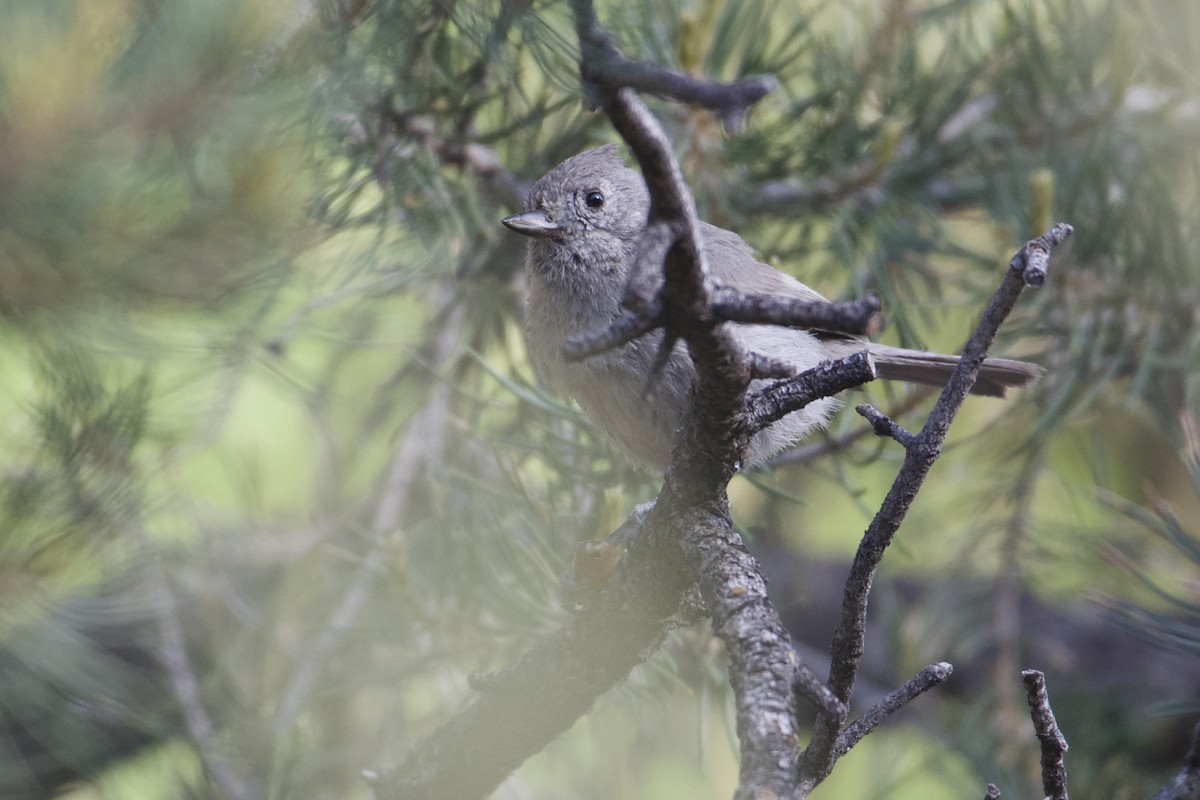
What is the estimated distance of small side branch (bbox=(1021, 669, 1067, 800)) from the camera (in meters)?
0.98

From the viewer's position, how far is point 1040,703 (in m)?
0.98

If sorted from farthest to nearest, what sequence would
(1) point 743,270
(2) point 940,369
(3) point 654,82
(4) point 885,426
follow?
(2) point 940,369 → (1) point 743,270 → (4) point 885,426 → (3) point 654,82

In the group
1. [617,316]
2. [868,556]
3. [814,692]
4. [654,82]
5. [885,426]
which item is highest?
[617,316]

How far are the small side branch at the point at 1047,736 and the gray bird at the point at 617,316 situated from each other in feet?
3.23

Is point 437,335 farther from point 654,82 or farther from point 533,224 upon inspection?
point 654,82

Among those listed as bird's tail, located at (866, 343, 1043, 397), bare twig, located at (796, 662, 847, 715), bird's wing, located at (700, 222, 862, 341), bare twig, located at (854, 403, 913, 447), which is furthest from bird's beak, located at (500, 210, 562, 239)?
bare twig, located at (796, 662, 847, 715)

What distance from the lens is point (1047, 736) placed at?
99 centimetres

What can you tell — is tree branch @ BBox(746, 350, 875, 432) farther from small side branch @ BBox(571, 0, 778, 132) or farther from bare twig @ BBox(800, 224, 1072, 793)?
small side branch @ BBox(571, 0, 778, 132)

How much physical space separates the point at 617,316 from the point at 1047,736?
4.64 feet

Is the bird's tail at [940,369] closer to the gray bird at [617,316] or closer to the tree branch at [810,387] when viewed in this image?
the gray bird at [617,316]

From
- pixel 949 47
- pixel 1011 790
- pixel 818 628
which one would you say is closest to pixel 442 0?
pixel 949 47

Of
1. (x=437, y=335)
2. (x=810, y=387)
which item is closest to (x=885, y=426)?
(x=810, y=387)

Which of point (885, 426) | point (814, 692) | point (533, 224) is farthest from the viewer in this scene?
point (533, 224)

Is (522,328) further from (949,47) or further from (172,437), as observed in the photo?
(949,47)
